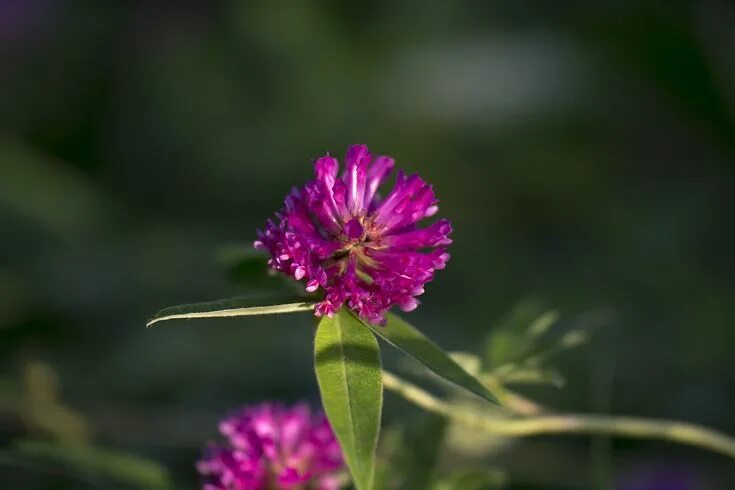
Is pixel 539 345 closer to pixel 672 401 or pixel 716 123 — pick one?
pixel 672 401

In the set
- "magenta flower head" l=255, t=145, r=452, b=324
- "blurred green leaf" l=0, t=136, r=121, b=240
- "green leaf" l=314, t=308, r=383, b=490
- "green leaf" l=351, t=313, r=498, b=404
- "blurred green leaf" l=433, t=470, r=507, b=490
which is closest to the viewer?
"green leaf" l=314, t=308, r=383, b=490

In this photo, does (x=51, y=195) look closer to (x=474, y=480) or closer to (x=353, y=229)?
(x=474, y=480)

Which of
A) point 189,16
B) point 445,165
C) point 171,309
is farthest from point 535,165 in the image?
point 171,309

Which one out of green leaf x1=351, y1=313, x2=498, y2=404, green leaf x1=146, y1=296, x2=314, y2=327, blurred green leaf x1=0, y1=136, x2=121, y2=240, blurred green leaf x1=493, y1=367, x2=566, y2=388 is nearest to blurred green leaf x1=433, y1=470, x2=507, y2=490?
blurred green leaf x1=493, y1=367, x2=566, y2=388

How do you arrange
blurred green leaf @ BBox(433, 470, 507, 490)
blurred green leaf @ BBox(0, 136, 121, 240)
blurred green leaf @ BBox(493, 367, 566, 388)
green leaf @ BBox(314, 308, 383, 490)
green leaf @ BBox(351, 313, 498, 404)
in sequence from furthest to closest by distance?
blurred green leaf @ BBox(0, 136, 121, 240) < blurred green leaf @ BBox(433, 470, 507, 490) < blurred green leaf @ BBox(493, 367, 566, 388) < green leaf @ BBox(351, 313, 498, 404) < green leaf @ BBox(314, 308, 383, 490)

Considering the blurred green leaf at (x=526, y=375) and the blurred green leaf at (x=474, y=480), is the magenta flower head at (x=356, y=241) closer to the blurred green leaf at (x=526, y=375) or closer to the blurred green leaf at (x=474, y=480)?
the blurred green leaf at (x=526, y=375)

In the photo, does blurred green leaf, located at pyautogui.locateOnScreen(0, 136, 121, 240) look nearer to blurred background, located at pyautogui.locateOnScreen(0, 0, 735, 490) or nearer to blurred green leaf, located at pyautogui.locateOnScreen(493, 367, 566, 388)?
blurred background, located at pyautogui.locateOnScreen(0, 0, 735, 490)

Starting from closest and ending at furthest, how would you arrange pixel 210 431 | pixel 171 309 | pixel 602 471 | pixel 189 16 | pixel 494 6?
pixel 171 309, pixel 602 471, pixel 210 431, pixel 494 6, pixel 189 16
